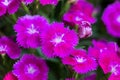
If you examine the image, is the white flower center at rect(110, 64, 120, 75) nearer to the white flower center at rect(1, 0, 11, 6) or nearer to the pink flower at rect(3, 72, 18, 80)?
the pink flower at rect(3, 72, 18, 80)

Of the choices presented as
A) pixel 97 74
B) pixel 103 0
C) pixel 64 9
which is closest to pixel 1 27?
pixel 64 9

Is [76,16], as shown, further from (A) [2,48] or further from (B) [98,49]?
(A) [2,48]

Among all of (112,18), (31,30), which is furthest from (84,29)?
(112,18)

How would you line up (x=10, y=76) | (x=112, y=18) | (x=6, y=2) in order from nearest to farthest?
1. (x=10, y=76)
2. (x=6, y=2)
3. (x=112, y=18)

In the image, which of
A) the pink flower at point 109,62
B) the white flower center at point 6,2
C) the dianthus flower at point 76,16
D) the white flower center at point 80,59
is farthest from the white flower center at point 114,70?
the white flower center at point 6,2

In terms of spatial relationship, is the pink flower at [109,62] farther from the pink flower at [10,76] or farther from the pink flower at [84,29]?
the pink flower at [10,76]

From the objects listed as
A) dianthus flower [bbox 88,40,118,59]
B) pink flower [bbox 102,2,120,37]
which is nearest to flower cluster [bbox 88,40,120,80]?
dianthus flower [bbox 88,40,118,59]
